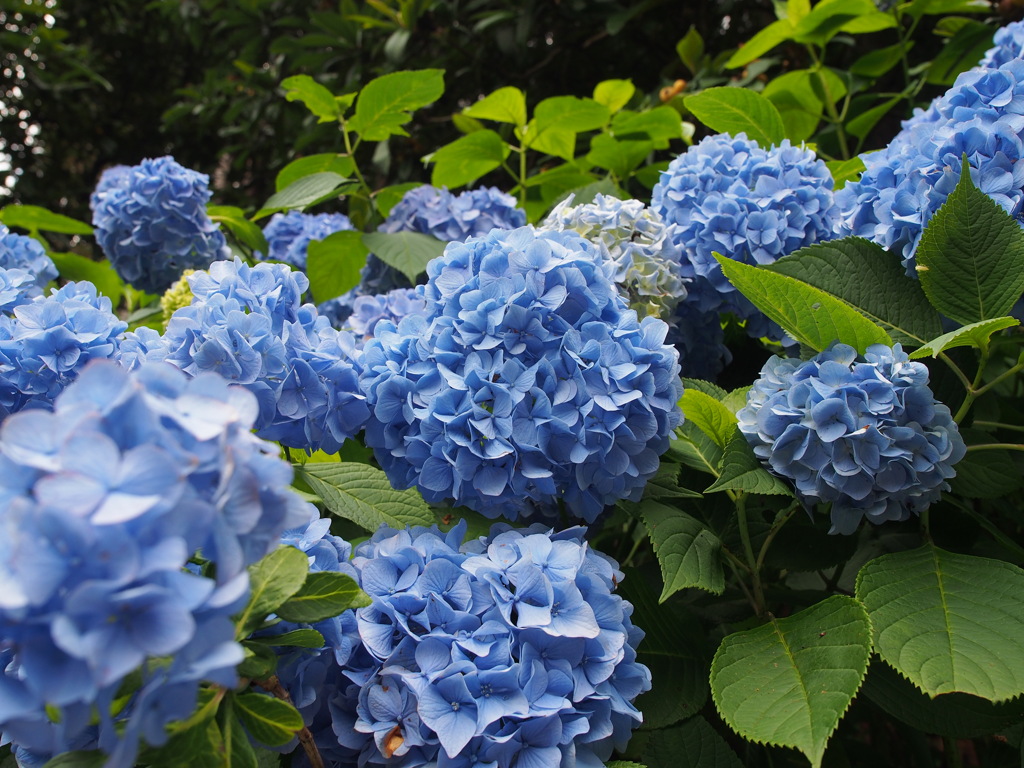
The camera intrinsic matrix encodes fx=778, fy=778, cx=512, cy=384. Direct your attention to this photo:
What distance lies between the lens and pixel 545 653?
0.77 meters

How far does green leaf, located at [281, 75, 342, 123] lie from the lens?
160 centimetres

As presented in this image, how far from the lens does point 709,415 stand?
1.01 meters

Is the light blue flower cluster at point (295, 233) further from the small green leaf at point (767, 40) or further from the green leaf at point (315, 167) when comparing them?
the small green leaf at point (767, 40)

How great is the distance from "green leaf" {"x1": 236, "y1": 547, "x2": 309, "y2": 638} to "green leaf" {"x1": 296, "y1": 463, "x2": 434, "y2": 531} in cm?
32

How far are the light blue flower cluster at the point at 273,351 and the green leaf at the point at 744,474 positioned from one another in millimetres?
442

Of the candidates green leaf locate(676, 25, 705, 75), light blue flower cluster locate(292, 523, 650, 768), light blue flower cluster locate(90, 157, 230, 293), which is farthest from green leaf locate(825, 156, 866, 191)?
light blue flower cluster locate(90, 157, 230, 293)

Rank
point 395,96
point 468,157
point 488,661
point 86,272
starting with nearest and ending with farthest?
1. point 488,661
2. point 395,96
3. point 468,157
4. point 86,272

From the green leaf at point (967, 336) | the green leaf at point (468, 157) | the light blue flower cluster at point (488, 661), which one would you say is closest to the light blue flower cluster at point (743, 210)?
the green leaf at point (967, 336)

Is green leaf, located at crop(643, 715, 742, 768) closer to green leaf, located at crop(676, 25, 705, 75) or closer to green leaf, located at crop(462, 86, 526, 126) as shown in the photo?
green leaf, located at crop(462, 86, 526, 126)

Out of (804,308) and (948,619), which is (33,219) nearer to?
(804,308)

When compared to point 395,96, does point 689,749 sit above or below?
below

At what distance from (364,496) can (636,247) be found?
550 mm

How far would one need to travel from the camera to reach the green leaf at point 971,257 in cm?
96

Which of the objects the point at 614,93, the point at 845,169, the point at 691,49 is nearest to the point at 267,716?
the point at 845,169
